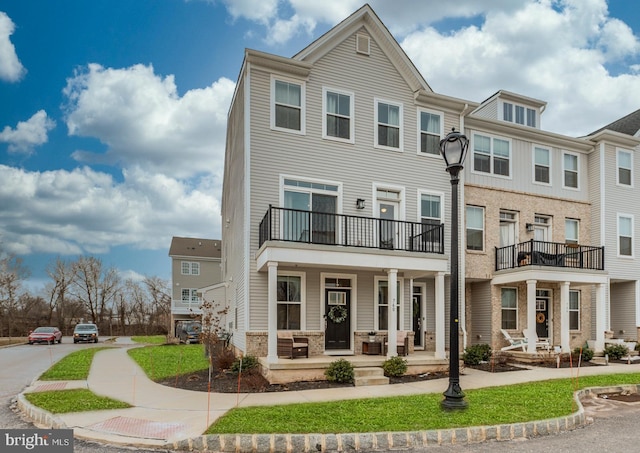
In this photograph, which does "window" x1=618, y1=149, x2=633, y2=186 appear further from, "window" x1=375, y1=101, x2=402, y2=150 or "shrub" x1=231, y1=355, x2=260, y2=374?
"shrub" x1=231, y1=355, x2=260, y2=374

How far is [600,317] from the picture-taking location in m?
17.4

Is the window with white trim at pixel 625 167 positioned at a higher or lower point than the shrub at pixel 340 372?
higher

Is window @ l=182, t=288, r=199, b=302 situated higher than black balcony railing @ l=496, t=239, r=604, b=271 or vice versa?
black balcony railing @ l=496, t=239, r=604, b=271

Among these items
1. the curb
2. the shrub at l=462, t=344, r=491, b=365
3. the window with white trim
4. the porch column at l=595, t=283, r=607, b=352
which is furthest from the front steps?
the window with white trim

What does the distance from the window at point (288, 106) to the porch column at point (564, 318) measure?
11.1 meters

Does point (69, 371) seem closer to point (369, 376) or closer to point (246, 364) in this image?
point (246, 364)

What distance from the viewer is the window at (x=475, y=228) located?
679 inches

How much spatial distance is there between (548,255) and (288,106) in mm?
11148

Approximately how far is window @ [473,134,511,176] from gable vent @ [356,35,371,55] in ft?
18.0

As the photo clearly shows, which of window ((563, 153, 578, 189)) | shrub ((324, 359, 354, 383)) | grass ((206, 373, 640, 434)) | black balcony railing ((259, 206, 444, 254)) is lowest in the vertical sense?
A: shrub ((324, 359, 354, 383))

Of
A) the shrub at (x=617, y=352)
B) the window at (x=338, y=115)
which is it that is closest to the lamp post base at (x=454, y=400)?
the window at (x=338, y=115)

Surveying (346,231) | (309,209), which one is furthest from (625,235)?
(309,209)

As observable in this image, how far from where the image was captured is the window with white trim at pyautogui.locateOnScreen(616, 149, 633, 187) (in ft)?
66.4

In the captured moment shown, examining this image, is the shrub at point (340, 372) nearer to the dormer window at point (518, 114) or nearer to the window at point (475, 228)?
the window at point (475, 228)
